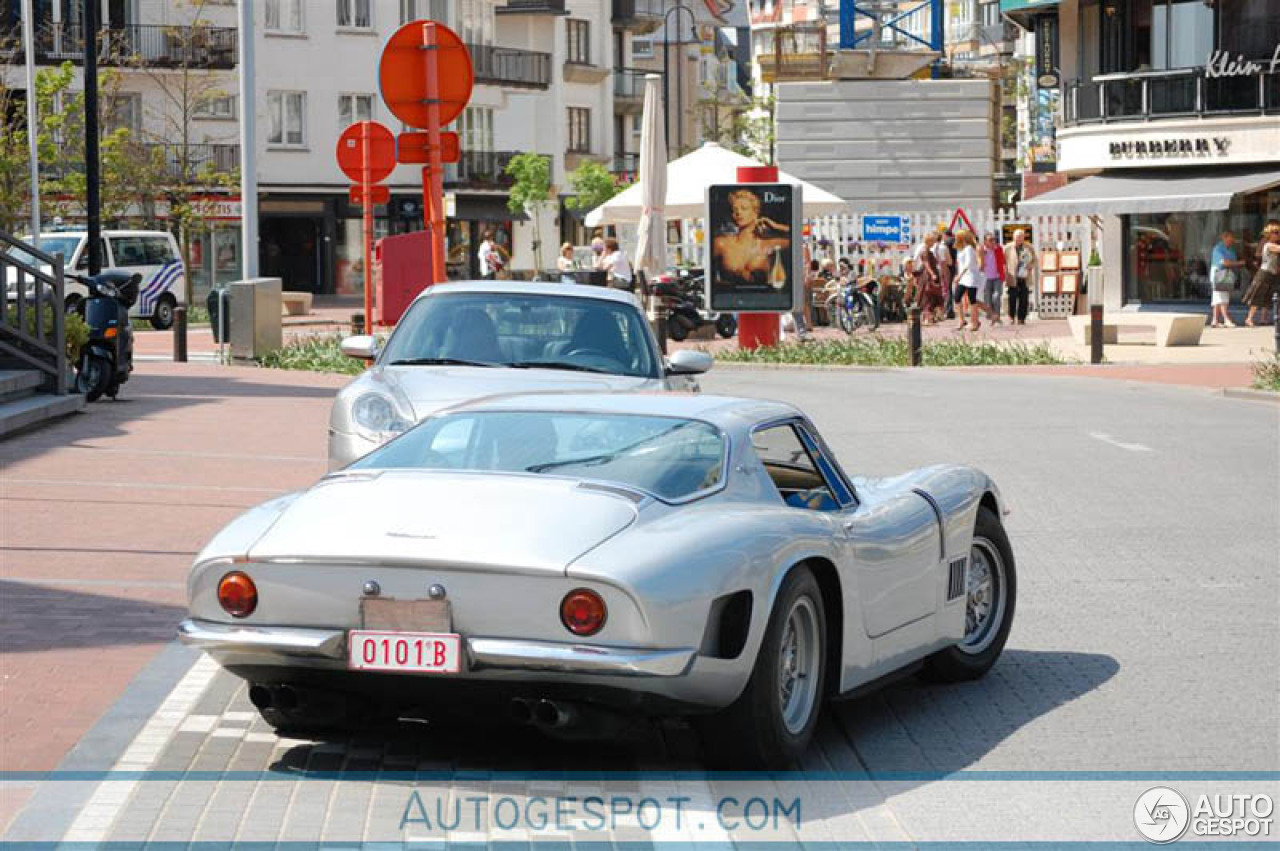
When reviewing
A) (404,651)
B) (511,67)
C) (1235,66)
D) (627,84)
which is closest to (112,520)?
(404,651)

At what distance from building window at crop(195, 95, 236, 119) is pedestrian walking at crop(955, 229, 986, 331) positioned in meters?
36.0

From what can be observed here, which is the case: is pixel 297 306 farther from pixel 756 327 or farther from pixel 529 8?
pixel 529 8

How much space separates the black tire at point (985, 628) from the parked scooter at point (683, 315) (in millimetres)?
29395

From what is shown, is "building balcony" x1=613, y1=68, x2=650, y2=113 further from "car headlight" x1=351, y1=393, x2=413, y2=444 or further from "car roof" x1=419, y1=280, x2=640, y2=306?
"car headlight" x1=351, y1=393, x2=413, y2=444

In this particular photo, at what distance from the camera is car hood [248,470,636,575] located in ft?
21.2

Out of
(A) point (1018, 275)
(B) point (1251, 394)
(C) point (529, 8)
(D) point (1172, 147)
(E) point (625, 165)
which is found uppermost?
(C) point (529, 8)

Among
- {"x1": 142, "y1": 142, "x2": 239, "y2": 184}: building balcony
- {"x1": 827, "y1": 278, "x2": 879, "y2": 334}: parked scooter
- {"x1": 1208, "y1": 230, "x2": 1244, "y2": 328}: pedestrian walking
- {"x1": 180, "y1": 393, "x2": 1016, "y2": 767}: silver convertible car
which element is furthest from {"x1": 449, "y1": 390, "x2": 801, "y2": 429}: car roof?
{"x1": 142, "y1": 142, "x2": 239, "y2": 184}: building balcony

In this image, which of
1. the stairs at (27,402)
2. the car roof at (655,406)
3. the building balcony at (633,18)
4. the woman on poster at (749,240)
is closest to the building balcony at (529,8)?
the building balcony at (633,18)

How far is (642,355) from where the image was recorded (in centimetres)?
1371

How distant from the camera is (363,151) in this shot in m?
27.7

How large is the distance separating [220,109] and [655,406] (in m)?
68.1

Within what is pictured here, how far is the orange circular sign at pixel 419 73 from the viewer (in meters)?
16.7

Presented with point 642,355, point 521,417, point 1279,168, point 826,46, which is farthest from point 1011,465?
point 826,46

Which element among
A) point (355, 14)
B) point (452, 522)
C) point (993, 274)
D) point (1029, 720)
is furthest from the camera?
point (355, 14)
